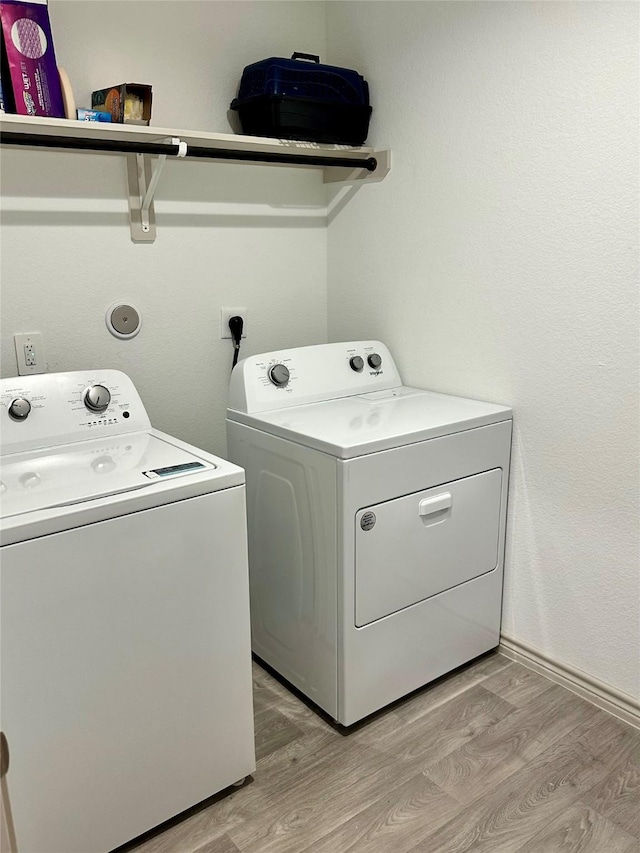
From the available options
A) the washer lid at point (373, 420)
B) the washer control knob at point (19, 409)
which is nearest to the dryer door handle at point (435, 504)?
the washer lid at point (373, 420)

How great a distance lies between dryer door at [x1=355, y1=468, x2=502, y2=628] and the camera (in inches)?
68.3

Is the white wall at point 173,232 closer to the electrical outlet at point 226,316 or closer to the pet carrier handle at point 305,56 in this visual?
the electrical outlet at point 226,316

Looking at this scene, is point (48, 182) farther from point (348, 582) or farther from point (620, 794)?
point (620, 794)

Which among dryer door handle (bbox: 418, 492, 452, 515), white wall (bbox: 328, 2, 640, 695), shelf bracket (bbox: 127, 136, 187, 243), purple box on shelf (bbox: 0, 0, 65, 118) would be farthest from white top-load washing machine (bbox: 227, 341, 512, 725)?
purple box on shelf (bbox: 0, 0, 65, 118)

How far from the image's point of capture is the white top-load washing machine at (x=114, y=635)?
4.09ft

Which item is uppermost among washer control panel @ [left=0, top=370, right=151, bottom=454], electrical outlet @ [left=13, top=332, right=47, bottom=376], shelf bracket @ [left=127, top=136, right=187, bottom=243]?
shelf bracket @ [left=127, top=136, right=187, bottom=243]

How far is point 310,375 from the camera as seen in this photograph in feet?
7.00

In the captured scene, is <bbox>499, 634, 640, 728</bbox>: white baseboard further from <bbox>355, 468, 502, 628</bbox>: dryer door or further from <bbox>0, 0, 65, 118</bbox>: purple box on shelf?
<bbox>0, 0, 65, 118</bbox>: purple box on shelf

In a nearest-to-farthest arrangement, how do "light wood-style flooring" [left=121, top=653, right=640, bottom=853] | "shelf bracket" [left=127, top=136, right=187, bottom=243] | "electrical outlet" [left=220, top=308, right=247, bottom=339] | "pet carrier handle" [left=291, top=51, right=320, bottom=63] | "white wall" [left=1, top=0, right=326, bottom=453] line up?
"light wood-style flooring" [left=121, top=653, right=640, bottom=853] → "white wall" [left=1, top=0, right=326, bottom=453] → "shelf bracket" [left=127, top=136, right=187, bottom=243] → "pet carrier handle" [left=291, top=51, right=320, bottom=63] → "electrical outlet" [left=220, top=308, right=247, bottom=339]

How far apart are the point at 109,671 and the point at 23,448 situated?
1.97 feet

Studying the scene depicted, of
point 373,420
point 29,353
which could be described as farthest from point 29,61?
point 373,420

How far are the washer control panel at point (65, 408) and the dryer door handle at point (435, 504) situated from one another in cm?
77

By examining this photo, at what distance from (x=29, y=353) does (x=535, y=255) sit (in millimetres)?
1420

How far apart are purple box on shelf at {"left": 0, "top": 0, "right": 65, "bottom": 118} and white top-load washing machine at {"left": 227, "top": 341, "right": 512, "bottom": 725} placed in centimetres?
84
